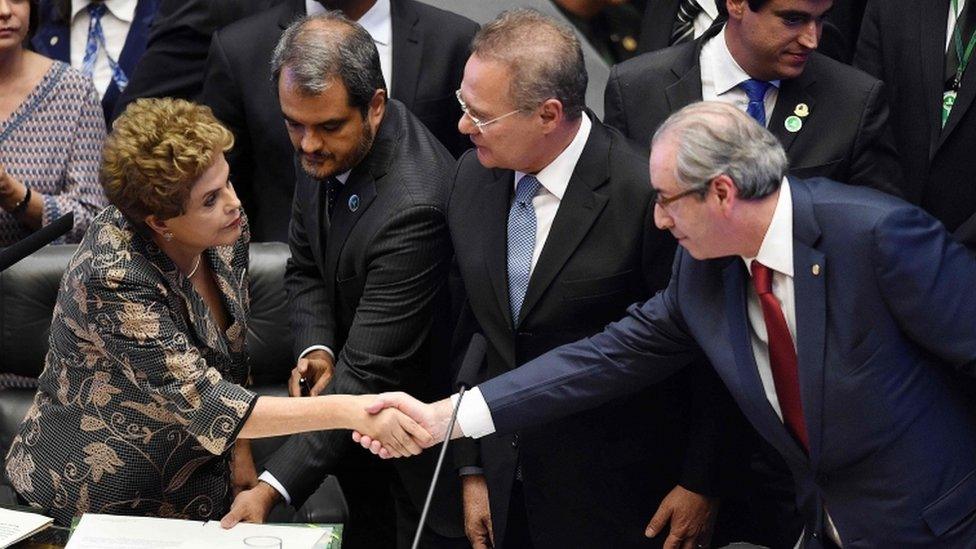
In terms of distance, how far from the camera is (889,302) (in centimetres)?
270

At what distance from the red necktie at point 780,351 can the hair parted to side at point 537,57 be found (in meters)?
0.62

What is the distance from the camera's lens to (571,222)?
3.18 meters

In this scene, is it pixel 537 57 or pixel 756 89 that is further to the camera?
pixel 756 89

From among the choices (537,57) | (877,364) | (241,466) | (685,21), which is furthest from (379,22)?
(877,364)

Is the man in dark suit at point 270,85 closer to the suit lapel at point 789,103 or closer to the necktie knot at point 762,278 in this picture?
the suit lapel at point 789,103

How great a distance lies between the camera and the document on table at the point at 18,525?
9.36 ft

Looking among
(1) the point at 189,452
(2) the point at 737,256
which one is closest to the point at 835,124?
(2) the point at 737,256

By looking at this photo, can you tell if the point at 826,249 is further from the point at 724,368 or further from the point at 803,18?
the point at 803,18

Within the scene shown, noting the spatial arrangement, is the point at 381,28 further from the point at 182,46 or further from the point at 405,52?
the point at 182,46

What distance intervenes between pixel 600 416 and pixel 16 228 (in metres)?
1.82

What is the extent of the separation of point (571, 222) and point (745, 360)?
521 mm

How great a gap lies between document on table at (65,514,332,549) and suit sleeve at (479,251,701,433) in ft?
1.67

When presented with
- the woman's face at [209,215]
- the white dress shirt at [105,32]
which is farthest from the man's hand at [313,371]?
the white dress shirt at [105,32]

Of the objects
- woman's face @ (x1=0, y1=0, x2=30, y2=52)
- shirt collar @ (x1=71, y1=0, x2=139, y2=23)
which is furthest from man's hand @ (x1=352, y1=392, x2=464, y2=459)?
shirt collar @ (x1=71, y1=0, x2=139, y2=23)
